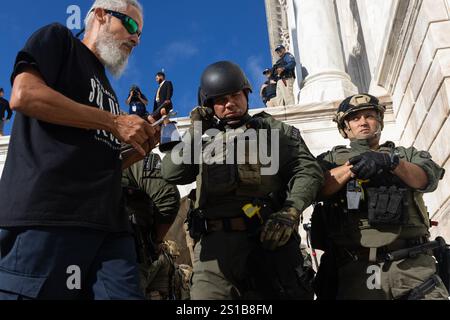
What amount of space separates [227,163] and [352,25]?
15.4 m

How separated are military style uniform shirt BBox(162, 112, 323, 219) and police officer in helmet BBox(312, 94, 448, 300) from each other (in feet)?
1.09

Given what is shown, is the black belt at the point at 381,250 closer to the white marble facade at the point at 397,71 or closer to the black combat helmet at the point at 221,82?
the black combat helmet at the point at 221,82

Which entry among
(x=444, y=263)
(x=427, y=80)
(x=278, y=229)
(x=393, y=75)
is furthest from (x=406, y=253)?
(x=393, y=75)

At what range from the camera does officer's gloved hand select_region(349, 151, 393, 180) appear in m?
2.91

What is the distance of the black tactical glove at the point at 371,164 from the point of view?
9.55 feet

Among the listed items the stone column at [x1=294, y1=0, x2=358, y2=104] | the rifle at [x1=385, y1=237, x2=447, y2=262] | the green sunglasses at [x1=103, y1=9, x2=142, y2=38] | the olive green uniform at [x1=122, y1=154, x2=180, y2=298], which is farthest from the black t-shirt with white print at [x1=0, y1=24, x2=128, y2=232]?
the stone column at [x1=294, y1=0, x2=358, y2=104]

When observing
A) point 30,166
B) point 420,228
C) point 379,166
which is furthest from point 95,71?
point 420,228

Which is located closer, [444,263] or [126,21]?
[126,21]

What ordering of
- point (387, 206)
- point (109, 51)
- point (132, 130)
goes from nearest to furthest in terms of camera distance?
1. point (132, 130)
2. point (109, 51)
3. point (387, 206)

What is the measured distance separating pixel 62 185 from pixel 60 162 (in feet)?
0.31

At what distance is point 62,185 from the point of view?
1.80 meters

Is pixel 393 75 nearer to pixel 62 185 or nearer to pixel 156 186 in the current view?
pixel 156 186

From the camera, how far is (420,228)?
10.2 feet

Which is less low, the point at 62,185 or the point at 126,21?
the point at 126,21
